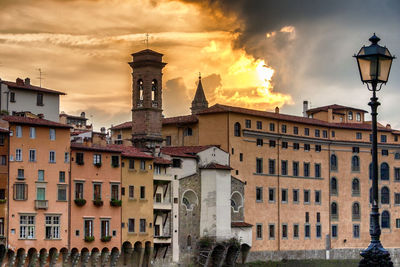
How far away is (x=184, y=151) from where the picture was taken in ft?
226

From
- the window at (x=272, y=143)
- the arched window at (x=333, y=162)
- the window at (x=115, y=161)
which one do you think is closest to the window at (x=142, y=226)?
the window at (x=115, y=161)

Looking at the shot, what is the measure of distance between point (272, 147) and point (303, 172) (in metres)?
4.98

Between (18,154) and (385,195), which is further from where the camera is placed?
(385,195)

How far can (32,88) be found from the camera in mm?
67438

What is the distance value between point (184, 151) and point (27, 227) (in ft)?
60.4

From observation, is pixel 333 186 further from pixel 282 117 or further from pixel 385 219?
pixel 282 117

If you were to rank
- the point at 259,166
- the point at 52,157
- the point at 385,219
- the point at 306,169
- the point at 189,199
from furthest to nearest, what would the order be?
the point at 385,219 < the point at 306,169 < the point at 259,166 < the point at 189,199 < the point at 52,157

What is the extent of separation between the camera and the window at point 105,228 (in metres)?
58.3

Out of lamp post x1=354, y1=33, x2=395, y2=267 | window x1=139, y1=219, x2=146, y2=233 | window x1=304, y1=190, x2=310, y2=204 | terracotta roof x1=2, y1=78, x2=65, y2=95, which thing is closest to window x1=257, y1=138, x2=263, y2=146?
window x1=304, y1=190, x2=310, y2=204

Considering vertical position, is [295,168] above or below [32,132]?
below

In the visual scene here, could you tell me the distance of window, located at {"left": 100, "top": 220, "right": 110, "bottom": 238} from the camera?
191 feet

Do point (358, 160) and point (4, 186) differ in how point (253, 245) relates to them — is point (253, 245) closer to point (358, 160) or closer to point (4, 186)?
point (358, 160)

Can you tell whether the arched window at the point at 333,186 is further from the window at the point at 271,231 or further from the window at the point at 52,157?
the window at the point at 52,157

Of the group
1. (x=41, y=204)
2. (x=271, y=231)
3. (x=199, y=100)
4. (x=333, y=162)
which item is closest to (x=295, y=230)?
(x=271, y=231)
